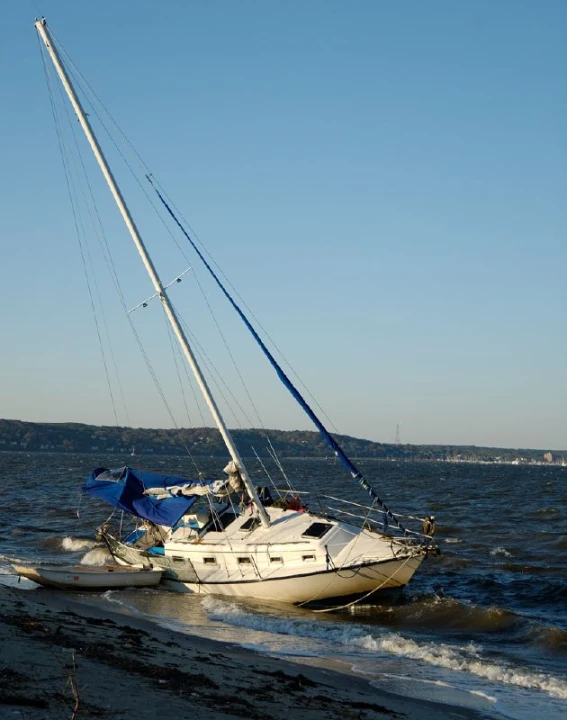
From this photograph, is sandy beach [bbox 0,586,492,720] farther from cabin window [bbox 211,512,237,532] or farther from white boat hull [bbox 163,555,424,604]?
cabin window [bbox 211,512,237,532]

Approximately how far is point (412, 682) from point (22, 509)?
3992cm

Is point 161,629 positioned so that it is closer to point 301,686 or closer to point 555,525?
point 301,686

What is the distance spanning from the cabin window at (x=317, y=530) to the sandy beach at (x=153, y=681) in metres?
6.57

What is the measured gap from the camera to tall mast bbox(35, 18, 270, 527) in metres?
26.6

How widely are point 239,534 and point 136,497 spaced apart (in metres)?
4.04

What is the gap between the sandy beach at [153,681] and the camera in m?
10.4

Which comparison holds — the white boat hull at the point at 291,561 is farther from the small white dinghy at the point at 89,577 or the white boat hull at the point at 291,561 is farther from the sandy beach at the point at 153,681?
the sandy beach at the point at 153,681

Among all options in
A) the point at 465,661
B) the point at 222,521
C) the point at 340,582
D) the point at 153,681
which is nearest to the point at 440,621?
the point at 340,582

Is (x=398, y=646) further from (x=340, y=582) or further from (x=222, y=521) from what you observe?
(x=222, y=521)

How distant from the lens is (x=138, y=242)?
27297mm

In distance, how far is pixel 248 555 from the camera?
24.3m

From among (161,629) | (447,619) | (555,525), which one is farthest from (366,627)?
(555,525)

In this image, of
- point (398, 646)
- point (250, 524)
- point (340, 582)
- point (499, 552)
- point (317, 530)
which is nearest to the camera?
point (398, 646)

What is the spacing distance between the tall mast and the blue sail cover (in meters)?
2.37
